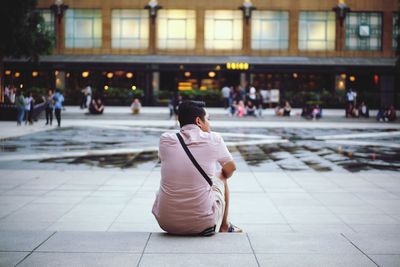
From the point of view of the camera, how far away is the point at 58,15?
4566 centimetres

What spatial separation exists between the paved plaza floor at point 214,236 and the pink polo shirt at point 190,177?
233mm

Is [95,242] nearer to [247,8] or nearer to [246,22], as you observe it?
[247,8]

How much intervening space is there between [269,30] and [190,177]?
139 feet

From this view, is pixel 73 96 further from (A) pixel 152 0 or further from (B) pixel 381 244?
(B) pixel 381 244

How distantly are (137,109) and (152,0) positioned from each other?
14.3 meters

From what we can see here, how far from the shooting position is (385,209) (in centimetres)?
820

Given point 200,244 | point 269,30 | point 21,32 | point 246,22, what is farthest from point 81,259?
point 269,30

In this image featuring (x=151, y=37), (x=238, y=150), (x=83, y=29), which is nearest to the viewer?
(x=238, y=150)

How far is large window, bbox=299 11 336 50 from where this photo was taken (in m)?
46.1

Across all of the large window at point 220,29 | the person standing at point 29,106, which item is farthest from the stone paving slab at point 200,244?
the large window at point 220,29

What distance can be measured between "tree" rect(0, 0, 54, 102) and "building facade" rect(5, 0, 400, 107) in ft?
37.4

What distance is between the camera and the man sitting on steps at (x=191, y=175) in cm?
530

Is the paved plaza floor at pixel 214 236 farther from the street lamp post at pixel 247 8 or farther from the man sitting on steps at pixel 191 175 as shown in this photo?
the street lamp post at pixel 247 8

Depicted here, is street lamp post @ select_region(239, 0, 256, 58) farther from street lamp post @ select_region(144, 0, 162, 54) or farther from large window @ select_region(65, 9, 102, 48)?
large window @ select_region(65, 9, 102, 48)
